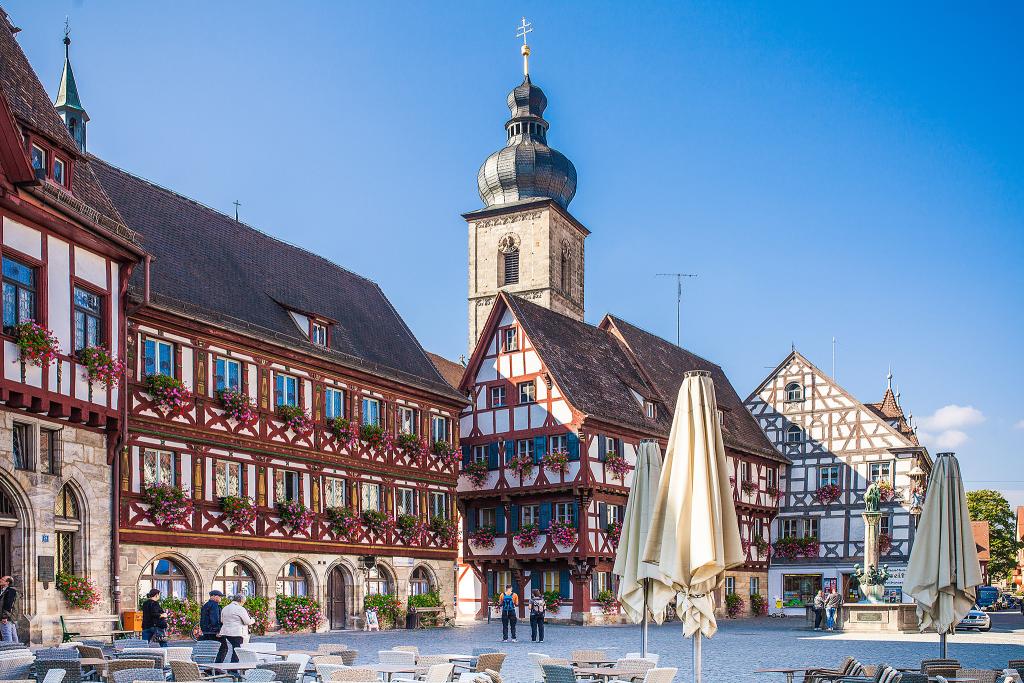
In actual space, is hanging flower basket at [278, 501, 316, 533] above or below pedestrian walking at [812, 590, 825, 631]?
above

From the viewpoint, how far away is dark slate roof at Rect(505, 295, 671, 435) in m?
41.7

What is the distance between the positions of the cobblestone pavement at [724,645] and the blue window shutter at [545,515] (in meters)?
4.38

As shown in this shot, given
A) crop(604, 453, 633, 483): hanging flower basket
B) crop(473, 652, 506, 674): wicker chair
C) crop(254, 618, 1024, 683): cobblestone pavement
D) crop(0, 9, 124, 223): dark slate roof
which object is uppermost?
crop(0, 9, 124, 223): dark slate roof

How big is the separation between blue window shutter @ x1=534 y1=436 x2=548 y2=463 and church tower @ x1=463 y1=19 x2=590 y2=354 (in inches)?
954

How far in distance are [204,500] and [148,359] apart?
3569 mm

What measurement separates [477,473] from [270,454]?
39.7ft

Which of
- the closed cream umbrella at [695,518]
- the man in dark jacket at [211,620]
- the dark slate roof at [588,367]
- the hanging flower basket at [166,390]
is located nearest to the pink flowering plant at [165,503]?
the hanging flower basket at [166,390]

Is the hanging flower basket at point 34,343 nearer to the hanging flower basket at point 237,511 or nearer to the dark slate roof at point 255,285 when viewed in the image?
the dark slate roof at point 255,285

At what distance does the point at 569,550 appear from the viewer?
39844mm

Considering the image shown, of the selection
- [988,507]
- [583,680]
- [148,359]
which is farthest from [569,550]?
[988,507]

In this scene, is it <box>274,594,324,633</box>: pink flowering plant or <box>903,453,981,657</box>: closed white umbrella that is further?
<box>274,594,324,633</box>: pink flowering plant

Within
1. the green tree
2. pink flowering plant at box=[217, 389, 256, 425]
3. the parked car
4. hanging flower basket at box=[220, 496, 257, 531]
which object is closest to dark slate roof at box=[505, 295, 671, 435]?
the parked car

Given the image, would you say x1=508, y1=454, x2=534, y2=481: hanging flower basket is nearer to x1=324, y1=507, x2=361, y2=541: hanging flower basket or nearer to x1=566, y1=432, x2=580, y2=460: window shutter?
x1=566, y1=432, x2=580, y2=460: window shutter

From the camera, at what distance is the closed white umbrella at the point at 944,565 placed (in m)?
17.1
